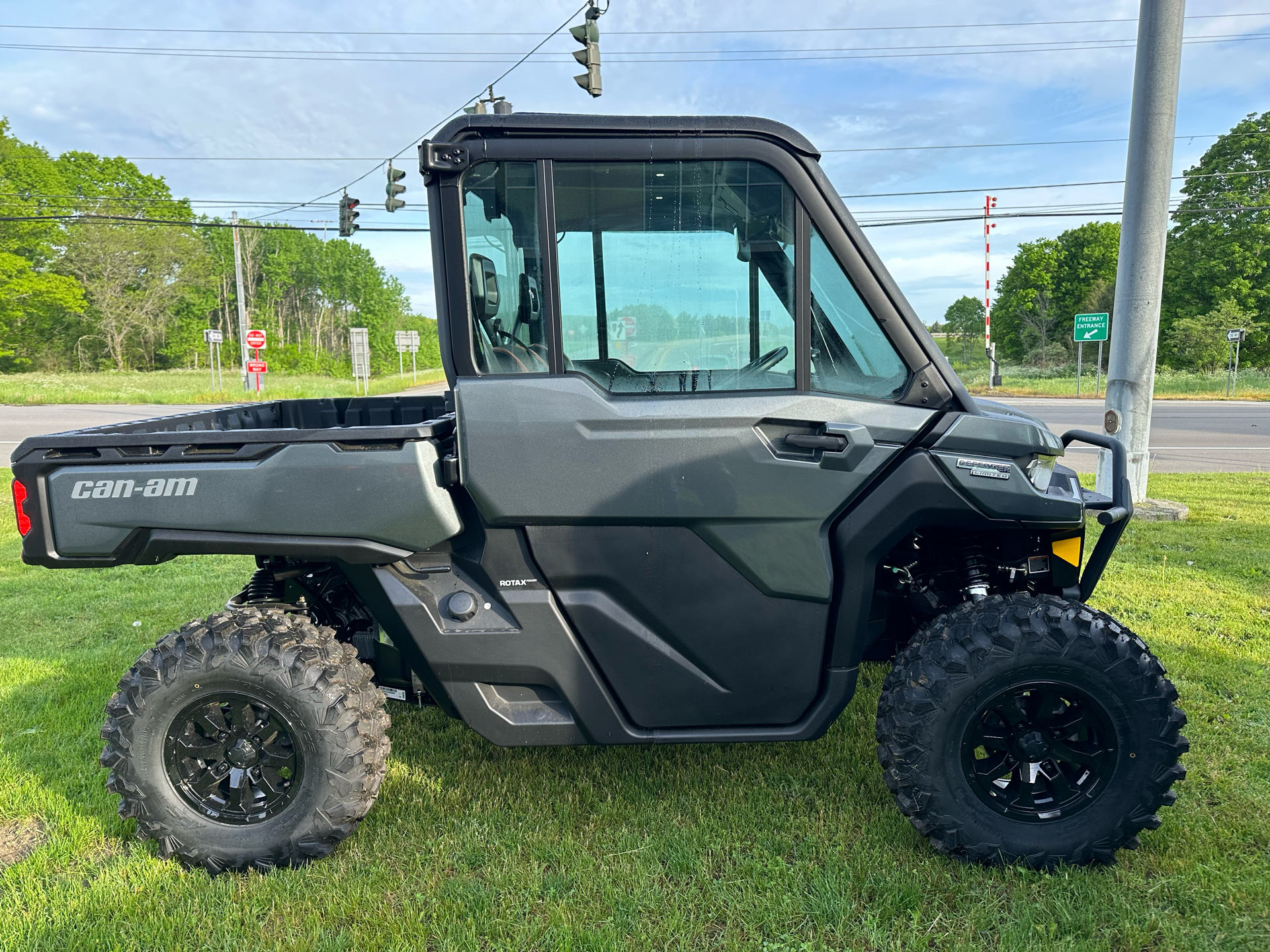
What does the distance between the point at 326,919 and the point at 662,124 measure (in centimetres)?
262

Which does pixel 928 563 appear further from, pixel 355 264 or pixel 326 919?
pixel 355 264

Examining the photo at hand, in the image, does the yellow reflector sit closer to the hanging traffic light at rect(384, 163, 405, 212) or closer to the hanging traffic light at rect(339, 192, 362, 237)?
the hanging traffic light at rect(384, 163, 405, 212)

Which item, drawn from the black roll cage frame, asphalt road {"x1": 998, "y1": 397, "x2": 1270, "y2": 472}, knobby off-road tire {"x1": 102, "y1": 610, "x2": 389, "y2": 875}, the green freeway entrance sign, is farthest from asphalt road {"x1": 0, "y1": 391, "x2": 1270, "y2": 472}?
the black roll cage frame

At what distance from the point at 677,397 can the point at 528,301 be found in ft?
1.85

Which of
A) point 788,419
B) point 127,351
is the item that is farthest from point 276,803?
point 127,351

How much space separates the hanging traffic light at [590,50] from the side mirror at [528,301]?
965cm

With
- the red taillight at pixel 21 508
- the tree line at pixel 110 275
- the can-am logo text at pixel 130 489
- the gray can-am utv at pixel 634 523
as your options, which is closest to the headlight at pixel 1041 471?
the gray can-am utv at pixel 634 523

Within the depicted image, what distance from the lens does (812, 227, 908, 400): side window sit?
2480 millimetres

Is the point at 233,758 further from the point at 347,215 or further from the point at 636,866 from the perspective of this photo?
A: the point at 347,215

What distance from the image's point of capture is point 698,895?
244 centimetres

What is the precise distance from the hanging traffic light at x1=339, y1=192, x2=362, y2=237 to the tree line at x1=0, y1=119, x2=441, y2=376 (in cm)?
1629

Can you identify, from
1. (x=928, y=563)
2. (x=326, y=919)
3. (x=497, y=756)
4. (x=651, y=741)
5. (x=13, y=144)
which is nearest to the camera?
(x=326, y=919)

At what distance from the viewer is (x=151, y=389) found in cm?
3153

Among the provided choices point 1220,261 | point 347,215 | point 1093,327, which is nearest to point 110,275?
point 347,215
